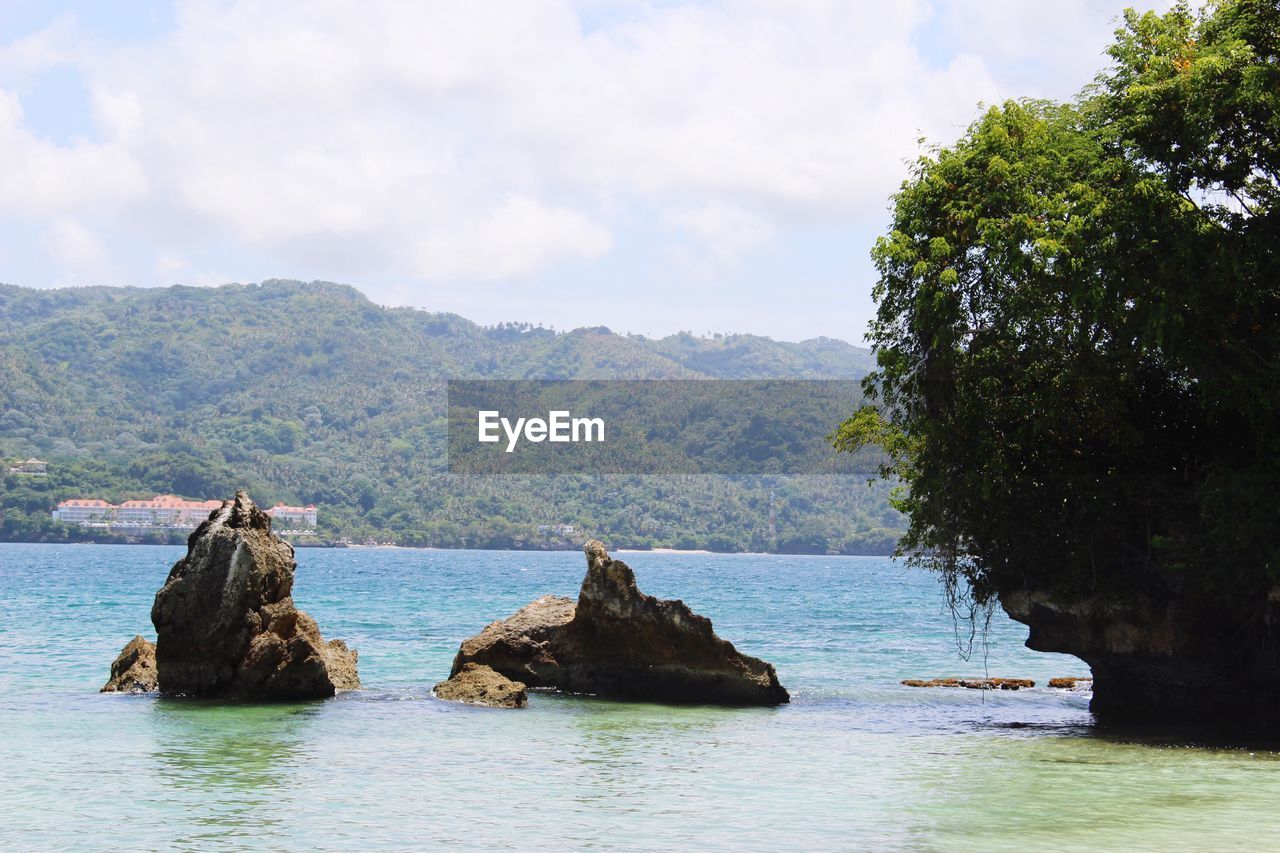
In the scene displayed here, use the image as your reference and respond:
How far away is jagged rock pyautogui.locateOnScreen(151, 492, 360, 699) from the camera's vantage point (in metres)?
24.2

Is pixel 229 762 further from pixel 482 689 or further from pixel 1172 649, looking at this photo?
pixel 1172 649

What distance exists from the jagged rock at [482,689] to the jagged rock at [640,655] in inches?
46.3

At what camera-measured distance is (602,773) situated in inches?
697

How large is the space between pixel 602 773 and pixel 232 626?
30.2 feet

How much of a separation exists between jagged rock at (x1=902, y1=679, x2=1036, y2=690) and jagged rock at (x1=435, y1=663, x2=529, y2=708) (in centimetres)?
981

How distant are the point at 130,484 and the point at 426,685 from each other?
492ft

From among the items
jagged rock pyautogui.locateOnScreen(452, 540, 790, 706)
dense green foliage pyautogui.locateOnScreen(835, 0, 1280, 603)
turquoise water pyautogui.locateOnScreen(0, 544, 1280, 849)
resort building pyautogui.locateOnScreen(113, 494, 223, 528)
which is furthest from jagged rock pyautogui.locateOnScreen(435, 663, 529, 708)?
resort building pyautogui.locateOnScreen(113, 494, 223, 528)

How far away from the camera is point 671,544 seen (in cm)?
18338

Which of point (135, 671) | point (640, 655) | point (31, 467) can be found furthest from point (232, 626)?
point (31, 467)

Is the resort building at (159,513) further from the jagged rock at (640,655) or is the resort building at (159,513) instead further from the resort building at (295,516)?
the jagged rock at (640,655)

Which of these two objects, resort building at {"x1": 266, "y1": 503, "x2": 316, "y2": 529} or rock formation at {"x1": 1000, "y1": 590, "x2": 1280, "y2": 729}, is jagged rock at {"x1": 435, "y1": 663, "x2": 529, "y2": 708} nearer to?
rock formation at {"x1": 1000, "y1": 590, "x2": 1280, "y2": 729}

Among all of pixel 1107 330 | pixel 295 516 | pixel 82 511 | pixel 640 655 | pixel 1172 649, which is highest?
pixel 1107 330

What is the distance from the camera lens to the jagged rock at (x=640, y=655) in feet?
83.1

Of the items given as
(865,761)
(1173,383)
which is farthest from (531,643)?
(1173,383)
